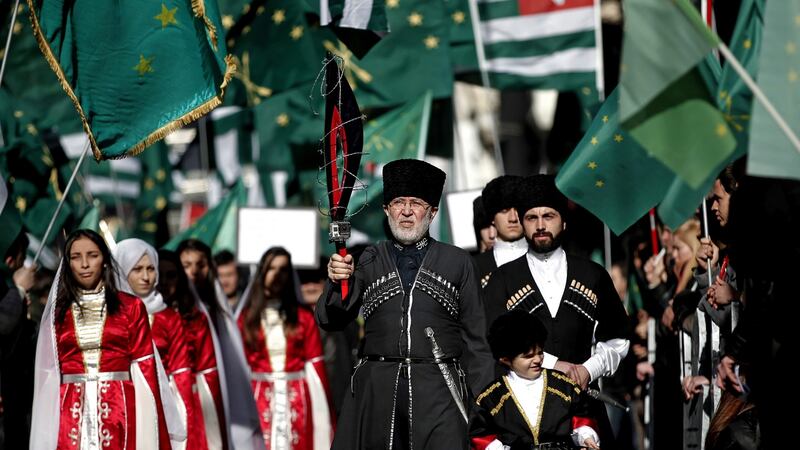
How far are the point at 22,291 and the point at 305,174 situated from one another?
25.7 ft

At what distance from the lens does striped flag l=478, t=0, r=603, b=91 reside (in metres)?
17.4

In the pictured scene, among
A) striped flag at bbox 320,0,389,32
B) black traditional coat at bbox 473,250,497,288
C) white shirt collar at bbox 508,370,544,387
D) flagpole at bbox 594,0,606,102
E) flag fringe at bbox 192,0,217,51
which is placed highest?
flagpole at bbox 594,0,606,102

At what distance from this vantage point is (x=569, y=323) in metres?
9.61

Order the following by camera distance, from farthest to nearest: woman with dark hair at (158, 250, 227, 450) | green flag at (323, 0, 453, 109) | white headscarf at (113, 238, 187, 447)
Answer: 1. green flag at (323, 0, 453, 109)
2. woman with dark hair at (158, 250, 227, 450)
3. white headscarf at (113, 238, 187, 447)

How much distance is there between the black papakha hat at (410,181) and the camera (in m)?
9.16

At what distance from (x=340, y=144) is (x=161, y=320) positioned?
3.89 metres

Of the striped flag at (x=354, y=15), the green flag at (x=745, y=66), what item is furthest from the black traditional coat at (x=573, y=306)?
the striped flag at (x=354, y=15)

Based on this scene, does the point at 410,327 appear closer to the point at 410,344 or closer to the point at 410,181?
the point at 410,344

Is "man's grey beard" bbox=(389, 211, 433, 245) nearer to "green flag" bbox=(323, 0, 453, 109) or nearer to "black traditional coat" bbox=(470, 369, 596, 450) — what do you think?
"black traditional coat" bbox=(470, 369, 596, 450)

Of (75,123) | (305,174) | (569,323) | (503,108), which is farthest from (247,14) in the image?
(503,108)

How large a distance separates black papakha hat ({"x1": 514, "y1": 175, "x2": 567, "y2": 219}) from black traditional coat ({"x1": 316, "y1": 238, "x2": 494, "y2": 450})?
0.85m

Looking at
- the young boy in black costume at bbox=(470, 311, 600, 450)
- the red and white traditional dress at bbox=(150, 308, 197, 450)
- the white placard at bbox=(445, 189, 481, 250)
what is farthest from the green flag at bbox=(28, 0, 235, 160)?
the white placard at bbox=(445, 189, 481, 250)

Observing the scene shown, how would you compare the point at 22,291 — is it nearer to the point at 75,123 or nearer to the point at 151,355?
the point at 151,355

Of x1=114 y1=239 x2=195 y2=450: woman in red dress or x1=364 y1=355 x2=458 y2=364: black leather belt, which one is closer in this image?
x1=364 y1=355 x2=458 y2=364: black leather belt
